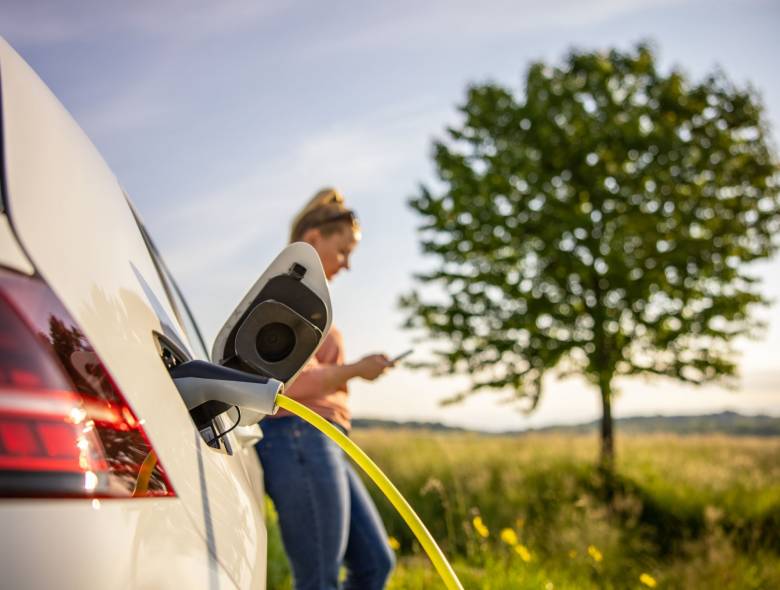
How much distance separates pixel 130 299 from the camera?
3.33 feet

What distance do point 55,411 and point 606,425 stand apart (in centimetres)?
1254

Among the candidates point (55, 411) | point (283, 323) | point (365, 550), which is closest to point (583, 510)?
point (365, 550)

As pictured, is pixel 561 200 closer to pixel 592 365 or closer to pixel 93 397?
pixel 592 365

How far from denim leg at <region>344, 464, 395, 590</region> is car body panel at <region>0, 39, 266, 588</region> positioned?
1488 millimetres

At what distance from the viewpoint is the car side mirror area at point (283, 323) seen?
1.47 m

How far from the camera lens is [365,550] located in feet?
8.68

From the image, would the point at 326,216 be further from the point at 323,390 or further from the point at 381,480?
the point at 381,480

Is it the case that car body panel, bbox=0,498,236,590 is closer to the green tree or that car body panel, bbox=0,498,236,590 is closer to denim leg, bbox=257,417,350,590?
denim leg, bbox=257,417,350,590

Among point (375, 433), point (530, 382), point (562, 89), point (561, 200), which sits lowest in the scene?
point (375, 433)

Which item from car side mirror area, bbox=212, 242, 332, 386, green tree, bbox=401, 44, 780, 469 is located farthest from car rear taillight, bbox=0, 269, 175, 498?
green tree, bbox=401, 44, 780, 469

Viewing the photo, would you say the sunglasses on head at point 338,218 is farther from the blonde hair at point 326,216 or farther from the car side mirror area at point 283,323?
the car side mirror area at point 283,323

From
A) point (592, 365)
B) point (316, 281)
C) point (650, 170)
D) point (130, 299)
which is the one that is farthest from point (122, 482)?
point (650, 170)

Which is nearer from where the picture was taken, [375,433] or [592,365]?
[592,365]

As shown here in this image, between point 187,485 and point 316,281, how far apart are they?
24.3 inches
